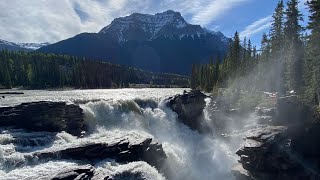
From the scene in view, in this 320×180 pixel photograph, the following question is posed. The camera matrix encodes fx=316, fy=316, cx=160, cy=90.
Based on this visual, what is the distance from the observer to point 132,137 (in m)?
41.7

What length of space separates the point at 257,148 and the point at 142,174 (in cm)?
1661

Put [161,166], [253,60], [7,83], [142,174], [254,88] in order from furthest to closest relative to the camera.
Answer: [7,83] → [253,60] → [254,88] → [161,166] → [142,174]

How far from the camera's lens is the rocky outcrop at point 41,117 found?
4131cm

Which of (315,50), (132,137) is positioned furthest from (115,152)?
(315,50)

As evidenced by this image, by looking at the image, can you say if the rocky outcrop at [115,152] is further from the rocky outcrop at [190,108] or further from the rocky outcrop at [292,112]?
the rocky outcrop at [190,108]

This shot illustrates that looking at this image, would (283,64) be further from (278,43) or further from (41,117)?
(41,117)

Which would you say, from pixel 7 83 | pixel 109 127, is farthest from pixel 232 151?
pixel 7 83

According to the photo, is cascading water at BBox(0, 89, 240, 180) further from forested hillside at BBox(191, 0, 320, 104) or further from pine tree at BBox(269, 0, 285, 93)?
Answer: pine tree at BBox(269, 0, 285, 93)

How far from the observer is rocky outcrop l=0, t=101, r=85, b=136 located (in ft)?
136

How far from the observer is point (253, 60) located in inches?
4365

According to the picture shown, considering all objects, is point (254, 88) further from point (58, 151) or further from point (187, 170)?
point (58, 151)

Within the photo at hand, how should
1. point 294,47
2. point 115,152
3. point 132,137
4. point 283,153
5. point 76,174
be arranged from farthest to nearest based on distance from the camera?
1. point 294,47
2. point 132,137
3. point 283,153
4. point 115,152
5. point 76,174

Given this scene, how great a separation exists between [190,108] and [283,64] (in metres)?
25.6

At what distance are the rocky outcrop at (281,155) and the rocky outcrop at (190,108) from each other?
20641 mm
